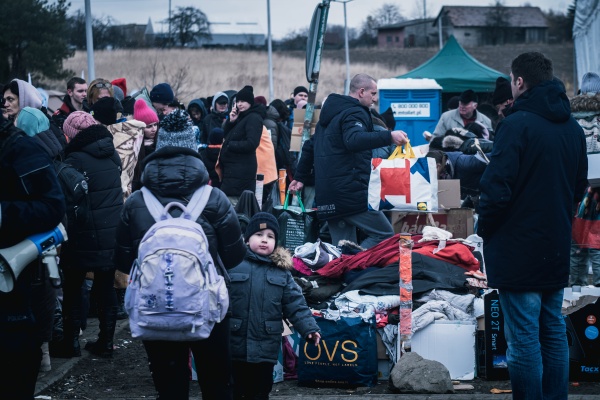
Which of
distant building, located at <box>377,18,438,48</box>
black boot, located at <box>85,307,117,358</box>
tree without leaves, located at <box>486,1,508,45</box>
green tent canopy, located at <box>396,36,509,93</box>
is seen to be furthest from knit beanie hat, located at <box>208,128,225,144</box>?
distant building, located at <box>377,18,438,48</box>

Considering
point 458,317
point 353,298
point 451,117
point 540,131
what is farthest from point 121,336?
point 451,117

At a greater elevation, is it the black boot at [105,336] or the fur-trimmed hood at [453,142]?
the fur-trimmed hood at [453,142]

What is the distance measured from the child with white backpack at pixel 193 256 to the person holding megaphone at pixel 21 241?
433 mm

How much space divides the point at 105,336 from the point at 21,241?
337 cm

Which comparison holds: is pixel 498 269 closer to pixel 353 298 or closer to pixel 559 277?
pixel 559 277

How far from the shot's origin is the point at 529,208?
16.6ft

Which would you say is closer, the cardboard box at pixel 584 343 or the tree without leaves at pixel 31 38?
the cardboard box at pixel 584 343

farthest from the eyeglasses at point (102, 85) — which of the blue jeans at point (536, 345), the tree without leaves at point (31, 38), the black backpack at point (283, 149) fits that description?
the tree without leaves at point (31, 38)

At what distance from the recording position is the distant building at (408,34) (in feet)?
346

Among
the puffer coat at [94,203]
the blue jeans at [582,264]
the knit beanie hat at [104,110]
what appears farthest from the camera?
the blue jeans at [582,264]

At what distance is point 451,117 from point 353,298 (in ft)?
18.5

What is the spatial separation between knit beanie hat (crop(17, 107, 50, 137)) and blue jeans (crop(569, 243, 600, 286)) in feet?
16.3

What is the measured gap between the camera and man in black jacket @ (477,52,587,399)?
502 cm

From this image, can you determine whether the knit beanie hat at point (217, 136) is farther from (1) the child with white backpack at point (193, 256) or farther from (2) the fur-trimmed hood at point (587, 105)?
(1) the child with white backpack at point (193, 256)
